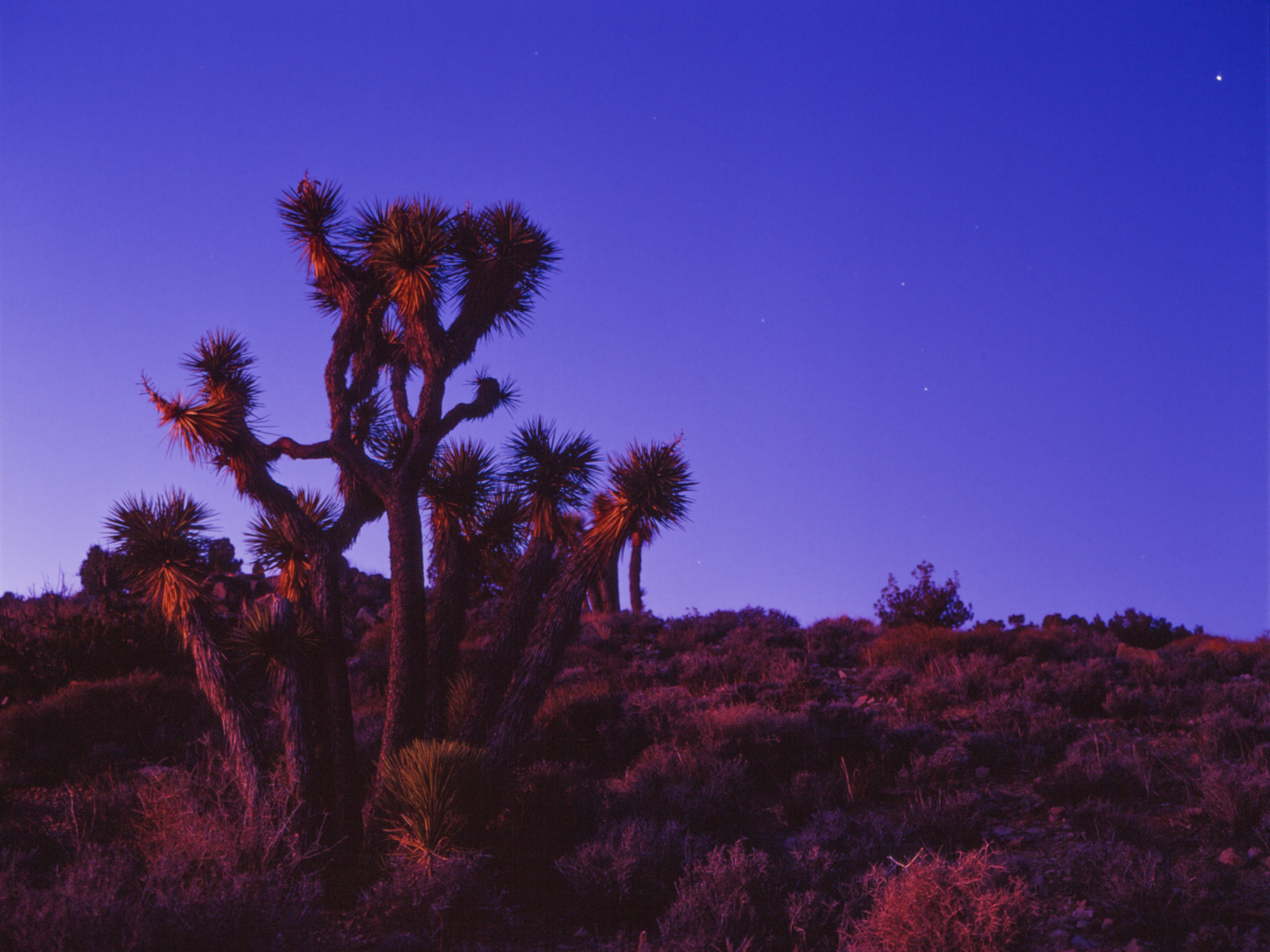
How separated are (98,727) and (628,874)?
934cm

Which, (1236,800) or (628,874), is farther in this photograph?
(1236,800)

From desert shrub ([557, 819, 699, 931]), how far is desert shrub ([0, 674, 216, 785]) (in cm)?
705

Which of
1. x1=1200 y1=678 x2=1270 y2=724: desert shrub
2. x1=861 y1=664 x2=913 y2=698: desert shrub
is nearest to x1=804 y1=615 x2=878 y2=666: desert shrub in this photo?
x1=861 y1=664 x2=913 y2=698: desert shrub

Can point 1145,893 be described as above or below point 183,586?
below

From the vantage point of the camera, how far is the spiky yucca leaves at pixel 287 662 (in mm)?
7953

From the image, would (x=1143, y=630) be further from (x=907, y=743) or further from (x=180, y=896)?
(x=180, y=896)

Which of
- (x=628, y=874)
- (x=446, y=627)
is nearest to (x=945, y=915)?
(x=628, y=874)

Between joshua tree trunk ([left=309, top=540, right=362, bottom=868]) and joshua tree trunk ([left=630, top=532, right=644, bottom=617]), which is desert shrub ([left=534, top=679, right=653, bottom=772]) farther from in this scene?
joshua tree trunk ([left=630, top=532, right=644, bottom=617])

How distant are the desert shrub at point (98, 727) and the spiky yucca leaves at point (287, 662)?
385 cm

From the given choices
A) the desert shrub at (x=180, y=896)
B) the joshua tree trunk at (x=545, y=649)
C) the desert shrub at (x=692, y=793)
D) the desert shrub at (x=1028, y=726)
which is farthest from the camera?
the desert shrub at (x=1028, y=726)

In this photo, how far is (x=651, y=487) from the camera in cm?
816

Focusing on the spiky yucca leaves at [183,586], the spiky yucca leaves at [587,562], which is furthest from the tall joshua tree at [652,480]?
the spiky yucca leaves at [183,586]

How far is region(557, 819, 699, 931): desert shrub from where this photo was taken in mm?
6121

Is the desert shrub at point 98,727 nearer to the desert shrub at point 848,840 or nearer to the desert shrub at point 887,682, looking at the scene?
the desert shrub at point 848,840
